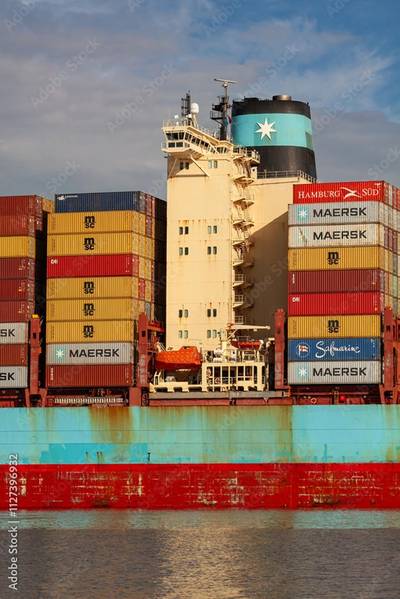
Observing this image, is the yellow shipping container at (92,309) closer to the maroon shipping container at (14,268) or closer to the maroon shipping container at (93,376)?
the maroon shipping container at (14,268)

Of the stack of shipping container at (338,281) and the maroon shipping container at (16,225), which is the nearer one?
the stack of shipping container at (338,281)

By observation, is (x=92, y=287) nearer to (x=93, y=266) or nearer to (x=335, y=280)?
(x=93, y=266)

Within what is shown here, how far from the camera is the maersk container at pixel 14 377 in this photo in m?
68.5

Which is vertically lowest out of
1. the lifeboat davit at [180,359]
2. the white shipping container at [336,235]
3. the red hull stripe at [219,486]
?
the red hull stripe at [219,486]

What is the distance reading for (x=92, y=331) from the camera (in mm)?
67875

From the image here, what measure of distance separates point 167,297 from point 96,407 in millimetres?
7672

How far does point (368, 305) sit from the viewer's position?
64.5 m

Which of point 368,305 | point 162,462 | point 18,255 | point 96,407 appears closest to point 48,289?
point 18,255

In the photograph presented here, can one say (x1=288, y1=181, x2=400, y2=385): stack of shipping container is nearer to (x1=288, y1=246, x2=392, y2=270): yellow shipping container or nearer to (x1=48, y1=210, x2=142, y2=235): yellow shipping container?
(x1=288, y1=246, x2=392, y2=270): yellow shipping container

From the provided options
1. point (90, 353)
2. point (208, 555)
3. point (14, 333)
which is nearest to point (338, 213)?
point (90, 353)

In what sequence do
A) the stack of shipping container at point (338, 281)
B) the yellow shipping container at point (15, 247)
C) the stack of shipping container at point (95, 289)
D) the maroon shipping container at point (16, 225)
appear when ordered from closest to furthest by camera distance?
the stack of shipping container at point (338, 281), the stack of shipping container at point (95, 289), the yellow shipping container at point (15, 247), the maroon shipping container at point (16, 225)

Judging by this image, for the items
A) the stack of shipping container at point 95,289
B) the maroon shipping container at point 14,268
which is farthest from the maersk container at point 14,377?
the maroon shipping container at point 14,268

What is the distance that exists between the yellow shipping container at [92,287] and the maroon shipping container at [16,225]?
9.98 feet

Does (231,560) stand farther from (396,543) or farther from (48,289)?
(48,289)
